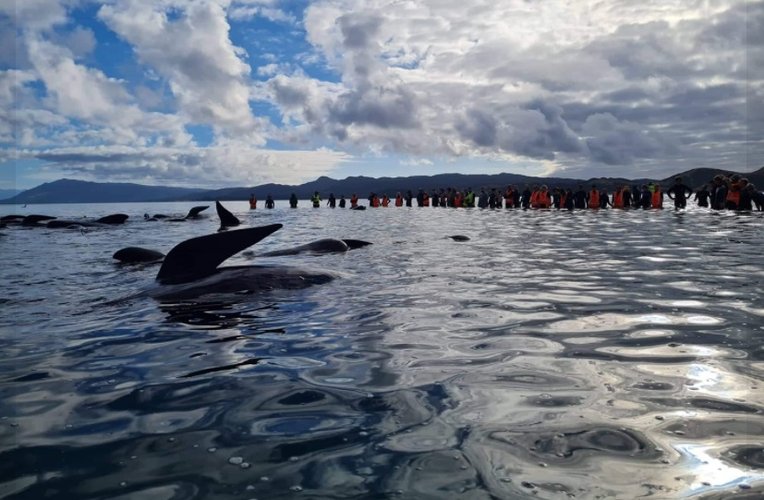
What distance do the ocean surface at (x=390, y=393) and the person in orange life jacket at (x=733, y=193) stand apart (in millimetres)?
28008

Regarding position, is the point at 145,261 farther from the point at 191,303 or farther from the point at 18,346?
the point at 18,346

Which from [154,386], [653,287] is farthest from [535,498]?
[653,287]

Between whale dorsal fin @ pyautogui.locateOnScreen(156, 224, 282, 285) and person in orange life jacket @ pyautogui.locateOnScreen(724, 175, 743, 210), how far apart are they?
3287cm

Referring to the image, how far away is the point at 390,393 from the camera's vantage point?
4.08m

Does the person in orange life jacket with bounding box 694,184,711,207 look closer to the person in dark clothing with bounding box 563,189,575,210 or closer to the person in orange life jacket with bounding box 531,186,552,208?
the person in dark clothing with bounding box 563,189,575,210

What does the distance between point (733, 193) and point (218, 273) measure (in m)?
33.5

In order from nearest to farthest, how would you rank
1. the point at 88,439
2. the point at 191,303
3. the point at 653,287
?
the point at 88,439 → the point at 191,303 → the point at 653,287

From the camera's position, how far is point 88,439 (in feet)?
11.1

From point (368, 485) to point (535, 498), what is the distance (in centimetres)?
81

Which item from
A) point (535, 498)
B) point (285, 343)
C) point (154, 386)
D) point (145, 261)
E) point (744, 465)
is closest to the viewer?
point (535, 498)

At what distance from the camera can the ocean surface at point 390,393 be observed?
2844 mm

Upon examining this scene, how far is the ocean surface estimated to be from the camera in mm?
2844

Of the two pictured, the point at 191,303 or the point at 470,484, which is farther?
the point at 191,303

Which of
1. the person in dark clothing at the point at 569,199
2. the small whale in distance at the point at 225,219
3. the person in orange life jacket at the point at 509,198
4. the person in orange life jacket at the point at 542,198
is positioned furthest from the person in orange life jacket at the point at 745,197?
the small whale in distance at the point at 225,219
